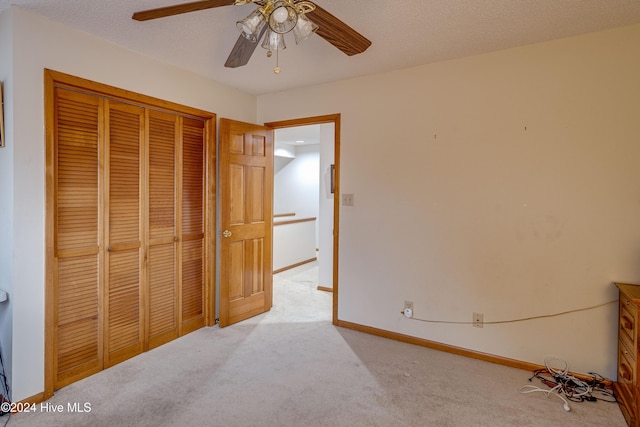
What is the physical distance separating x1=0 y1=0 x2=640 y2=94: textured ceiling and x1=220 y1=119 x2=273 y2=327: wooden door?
2.48 ft

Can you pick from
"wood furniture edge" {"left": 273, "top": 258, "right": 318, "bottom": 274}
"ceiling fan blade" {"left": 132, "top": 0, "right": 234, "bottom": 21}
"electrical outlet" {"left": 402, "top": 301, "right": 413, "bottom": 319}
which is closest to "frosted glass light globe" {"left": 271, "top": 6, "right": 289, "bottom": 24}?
"ceiling fan blade" {"left": 132, "top": 0, "right": 234, "bottom": 21}

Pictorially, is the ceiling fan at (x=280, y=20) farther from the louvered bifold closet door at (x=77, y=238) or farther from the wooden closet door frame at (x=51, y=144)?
the louvered bifold closet door at (x=77, y=238)

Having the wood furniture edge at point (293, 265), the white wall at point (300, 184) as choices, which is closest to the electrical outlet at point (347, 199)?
the wood furniture edge at point (293, 265)

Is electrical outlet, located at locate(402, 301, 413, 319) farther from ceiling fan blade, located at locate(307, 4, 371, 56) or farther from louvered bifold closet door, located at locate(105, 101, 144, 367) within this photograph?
louvered bifold closet door, located at locate(105, 101, 144, 367)

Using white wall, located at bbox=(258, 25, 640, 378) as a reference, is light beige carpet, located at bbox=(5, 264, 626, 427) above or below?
→ below

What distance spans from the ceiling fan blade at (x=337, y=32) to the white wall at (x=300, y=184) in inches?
213

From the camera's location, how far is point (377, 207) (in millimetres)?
3088

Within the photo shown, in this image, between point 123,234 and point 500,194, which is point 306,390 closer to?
point 123,234

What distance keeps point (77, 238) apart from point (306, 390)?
1.87 m

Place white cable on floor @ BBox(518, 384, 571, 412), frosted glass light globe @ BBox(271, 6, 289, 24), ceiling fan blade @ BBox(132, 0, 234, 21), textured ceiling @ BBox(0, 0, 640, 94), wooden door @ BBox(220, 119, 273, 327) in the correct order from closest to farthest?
frosted glass light globe @ BBox(271, 6, 289, 24) → ceiling fan blade @ BBox(132, 0, 234, 21) → textured ceiling @ BBox(0, 0, 640, 94) → white cable on floor @ BBox(518, 384, 571, 412) → wooden door @ BBox(220, 119, 273, 327)

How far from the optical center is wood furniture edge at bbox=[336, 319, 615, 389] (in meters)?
2.47

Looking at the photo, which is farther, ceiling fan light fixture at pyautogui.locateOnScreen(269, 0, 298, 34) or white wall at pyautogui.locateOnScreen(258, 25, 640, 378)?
white wall at pyautogui.locateOnScreen(258, 25, 640, 378)

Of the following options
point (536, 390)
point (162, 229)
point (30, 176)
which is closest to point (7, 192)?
point (30, 176)

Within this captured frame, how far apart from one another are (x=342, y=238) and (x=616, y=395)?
223 cm
